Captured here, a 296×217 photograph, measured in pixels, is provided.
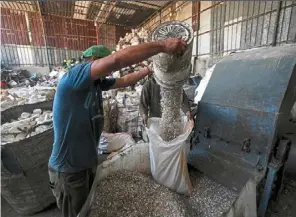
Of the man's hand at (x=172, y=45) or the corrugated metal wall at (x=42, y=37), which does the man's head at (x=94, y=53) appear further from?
the corrugated metal wall at (x=42, y=37)

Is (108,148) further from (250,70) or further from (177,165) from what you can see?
(250,70)

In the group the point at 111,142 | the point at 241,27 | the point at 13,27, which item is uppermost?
the point at 13,27

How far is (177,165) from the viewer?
1296 mm

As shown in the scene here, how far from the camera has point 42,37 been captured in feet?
27.2

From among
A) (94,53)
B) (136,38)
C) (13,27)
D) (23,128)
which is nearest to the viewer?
(94,53)

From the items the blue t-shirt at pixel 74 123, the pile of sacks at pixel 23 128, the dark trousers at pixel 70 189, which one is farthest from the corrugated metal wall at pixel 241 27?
the pile of sacks at pixel 23 128

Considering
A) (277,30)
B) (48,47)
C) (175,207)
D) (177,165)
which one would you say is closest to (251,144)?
(177,165)

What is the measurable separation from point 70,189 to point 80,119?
44 centimetres

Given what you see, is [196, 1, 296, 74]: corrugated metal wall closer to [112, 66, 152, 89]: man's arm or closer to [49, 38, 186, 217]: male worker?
[112, 66, 152, 89]: man's arm

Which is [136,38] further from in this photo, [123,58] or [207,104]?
[123,58]

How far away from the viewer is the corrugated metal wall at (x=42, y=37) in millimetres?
7707

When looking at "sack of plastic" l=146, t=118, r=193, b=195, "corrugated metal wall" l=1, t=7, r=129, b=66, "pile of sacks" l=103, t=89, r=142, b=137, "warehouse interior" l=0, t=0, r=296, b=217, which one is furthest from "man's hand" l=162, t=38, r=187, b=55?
"corrugated metal wall" l=1, t=7, r=129, b=66

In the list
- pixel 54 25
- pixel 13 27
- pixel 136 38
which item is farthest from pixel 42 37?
pixel 136 38

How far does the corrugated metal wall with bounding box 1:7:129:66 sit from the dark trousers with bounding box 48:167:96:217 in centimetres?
882
